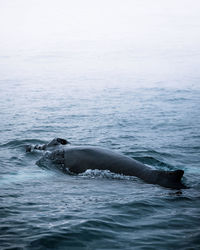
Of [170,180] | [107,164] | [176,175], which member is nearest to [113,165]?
[107,164]

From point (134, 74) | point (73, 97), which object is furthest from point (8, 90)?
point (134, 74)

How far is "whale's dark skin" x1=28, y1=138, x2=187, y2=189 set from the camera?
28.1ft

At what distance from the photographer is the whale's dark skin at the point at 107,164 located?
8.57m

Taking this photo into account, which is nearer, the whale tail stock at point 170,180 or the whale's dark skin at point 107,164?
the whale tail stock at point 170,180

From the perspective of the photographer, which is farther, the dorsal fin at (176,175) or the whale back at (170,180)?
the whale back at (170,180)

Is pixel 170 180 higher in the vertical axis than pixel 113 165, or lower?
lower

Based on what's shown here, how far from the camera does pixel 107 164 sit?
9.58m

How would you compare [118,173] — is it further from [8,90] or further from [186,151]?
[8,90]

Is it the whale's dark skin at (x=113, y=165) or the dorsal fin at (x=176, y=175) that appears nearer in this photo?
the dorsal fin at (x=176, y=175)

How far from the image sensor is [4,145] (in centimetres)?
1329

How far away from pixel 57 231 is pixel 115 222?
3.49 feet

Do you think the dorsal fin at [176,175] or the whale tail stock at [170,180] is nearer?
the dorsal fin at [176,175]

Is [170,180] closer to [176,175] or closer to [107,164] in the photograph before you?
[176,175]

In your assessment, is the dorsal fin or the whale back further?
the whale back
